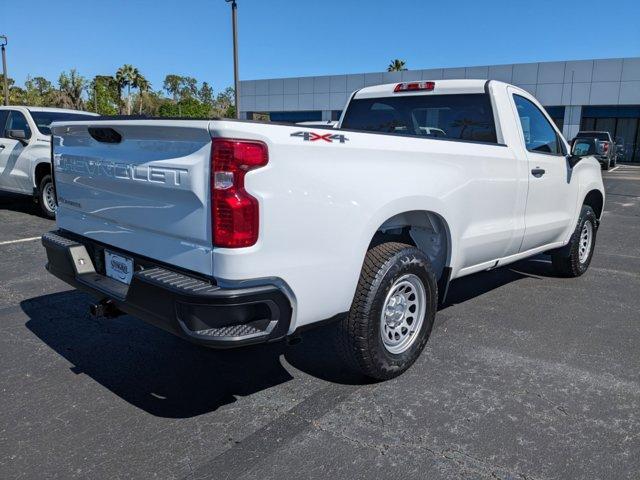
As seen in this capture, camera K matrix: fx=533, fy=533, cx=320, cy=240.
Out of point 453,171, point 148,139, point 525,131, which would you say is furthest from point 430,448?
point 525,131

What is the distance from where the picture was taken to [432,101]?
474cm

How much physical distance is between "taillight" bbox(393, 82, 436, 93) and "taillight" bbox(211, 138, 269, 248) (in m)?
2.76

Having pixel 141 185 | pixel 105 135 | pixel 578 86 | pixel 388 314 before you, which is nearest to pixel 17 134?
pixel 105 135

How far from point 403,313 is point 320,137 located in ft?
4.60

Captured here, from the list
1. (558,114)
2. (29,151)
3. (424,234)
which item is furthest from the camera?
(558,114)

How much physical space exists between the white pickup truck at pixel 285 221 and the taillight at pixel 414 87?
14.6 inches

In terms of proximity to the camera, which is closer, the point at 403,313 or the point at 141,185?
the point at 141,185

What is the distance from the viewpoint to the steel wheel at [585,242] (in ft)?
19.6

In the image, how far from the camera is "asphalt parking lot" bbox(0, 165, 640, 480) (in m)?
2.55

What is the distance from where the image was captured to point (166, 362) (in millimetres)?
3660

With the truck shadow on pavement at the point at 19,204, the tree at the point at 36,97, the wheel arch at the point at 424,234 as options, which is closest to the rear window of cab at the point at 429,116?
the wheel arch at the point at 424,234

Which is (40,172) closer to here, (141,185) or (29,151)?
(29,151)

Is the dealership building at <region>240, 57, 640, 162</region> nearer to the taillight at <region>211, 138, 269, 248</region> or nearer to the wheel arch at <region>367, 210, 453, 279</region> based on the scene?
the wheel arch at <region>367, 210, 453, 279</region>

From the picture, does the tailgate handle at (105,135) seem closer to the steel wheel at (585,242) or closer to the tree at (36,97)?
the steel wheel at (585,242)
